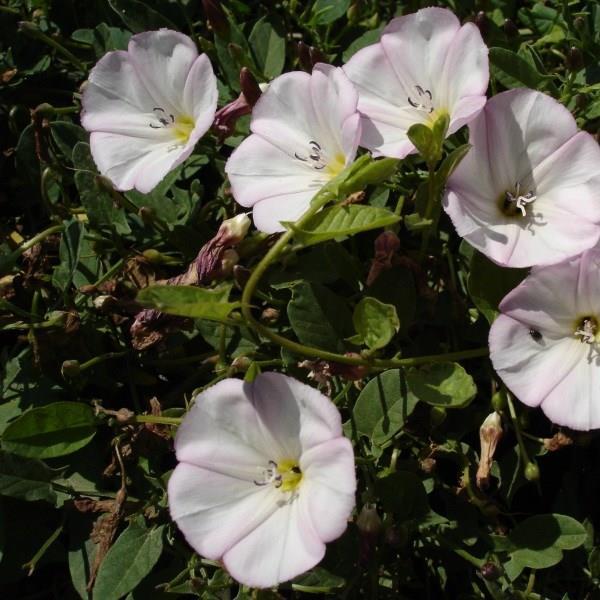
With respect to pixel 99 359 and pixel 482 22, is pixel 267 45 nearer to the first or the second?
pixel 482 22

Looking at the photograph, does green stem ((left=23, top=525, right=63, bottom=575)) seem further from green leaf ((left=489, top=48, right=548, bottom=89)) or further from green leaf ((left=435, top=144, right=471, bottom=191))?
green leaf ((left=489, top=48, right=548, bottom=89))

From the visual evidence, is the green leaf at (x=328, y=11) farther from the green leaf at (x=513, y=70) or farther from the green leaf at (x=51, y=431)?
the green leaf at (x=51, y=431)

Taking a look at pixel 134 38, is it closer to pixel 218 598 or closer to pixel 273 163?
pixel 273 163

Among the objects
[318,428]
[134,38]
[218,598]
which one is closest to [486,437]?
[318,428]

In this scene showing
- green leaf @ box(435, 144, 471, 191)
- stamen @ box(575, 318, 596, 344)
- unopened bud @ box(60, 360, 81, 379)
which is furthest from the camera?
unopened bud @ box(60, 360, 81, 379)

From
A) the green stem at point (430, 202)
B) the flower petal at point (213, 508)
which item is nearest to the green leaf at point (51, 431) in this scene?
the flower petal at point (213, 508)

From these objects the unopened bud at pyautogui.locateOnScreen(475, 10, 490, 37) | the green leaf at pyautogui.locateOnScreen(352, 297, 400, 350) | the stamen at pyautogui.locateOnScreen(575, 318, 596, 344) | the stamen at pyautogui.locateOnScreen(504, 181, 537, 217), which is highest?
the unopened bud at pyautogui.locateOnScreen(475, 10, 490, 37)

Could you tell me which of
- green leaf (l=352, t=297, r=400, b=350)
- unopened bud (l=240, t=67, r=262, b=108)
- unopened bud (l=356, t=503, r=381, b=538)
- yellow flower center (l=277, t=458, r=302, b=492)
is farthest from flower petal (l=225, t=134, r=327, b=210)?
unopened bud (l=356, t=503, r=381, b=538)
